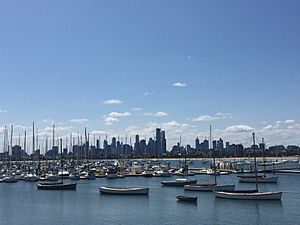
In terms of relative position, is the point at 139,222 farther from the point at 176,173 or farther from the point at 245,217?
the point at 176,173

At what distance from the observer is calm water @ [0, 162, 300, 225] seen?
52562 millimetres

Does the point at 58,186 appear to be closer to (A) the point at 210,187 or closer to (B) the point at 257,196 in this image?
(A) the point at 210,187

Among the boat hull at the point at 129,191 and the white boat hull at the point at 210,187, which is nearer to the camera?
the boat hull at the point at 129,191

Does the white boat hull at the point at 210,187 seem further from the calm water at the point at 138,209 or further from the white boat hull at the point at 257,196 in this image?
the white boat hull at the point at 257,196

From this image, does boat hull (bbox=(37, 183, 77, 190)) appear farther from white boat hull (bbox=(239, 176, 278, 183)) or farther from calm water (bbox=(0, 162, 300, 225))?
white boat hull (bbox=(239, 176, 278, 183))

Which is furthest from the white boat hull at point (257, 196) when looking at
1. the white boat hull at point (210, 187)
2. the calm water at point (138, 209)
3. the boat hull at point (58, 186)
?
the boat hull at point (58, 186)

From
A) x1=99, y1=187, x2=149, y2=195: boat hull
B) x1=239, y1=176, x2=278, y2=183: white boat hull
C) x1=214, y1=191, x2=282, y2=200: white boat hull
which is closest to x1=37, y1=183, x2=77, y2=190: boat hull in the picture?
x1=99, y1=187, x2=149, y2=195: boat hull

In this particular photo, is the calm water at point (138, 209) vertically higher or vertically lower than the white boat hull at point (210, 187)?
lower

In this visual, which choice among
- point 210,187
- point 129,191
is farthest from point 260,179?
point 129,191

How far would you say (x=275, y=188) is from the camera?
295ft

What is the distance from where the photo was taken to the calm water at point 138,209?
52.6 meters

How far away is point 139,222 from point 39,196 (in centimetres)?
3471

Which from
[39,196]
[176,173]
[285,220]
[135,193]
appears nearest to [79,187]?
[39,196]

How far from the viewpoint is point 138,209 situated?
61844 millimetres
